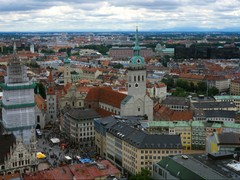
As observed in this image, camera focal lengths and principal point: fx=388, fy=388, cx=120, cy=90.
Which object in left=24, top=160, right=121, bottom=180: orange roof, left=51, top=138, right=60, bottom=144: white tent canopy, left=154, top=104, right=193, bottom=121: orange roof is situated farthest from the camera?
left=154, top=104, right=193, bottom=121: orange roof

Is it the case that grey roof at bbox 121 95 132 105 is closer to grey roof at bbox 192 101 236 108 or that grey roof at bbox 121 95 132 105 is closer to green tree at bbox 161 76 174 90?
grey roof at bbox 192 101 236 108

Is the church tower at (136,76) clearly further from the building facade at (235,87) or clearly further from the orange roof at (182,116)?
the building facade at (235,87)

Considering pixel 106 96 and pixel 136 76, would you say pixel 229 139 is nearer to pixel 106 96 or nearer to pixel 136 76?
pixel 136 76

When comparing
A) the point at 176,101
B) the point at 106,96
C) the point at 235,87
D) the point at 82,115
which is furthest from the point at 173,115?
the point at 235,87

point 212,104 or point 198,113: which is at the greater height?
point 212,104

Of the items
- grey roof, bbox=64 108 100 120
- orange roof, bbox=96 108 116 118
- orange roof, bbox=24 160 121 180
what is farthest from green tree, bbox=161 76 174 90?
orange roof, bbox=24 160 121 180

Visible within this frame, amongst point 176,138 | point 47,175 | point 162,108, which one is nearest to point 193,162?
point 176,138
